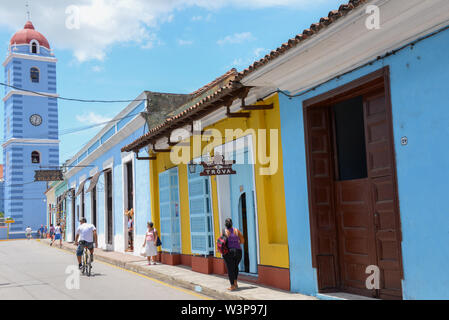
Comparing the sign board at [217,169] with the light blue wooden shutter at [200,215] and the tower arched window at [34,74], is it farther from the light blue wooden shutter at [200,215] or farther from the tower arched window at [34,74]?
the tower arched window at [34,74]

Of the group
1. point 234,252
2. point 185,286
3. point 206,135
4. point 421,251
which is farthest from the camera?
point 206,135

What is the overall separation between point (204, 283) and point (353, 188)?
154 inches

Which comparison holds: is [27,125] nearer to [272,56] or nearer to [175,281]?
[175,281]

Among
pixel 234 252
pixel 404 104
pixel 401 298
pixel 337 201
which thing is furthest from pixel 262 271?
pixel 404 104

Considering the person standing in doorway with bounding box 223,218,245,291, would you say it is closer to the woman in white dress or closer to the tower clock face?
the woman in white dress

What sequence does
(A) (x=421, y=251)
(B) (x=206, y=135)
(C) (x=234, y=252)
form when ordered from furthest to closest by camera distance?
(B) (x=206, y=135), (C) (x=234, y=252), (A) (x=421, y=251)

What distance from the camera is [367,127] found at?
6.99 metres

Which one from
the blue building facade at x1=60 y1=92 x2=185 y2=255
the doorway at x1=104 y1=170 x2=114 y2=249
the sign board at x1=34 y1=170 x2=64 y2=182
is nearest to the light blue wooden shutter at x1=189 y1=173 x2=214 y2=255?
the blue building facade at x1=60 y1=92 x2=185 y2=255

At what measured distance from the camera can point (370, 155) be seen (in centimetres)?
694

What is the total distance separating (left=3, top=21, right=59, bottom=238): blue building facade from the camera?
40.9 meters

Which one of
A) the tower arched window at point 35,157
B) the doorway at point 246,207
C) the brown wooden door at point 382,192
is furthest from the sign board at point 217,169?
the tower arched window at point 35,157

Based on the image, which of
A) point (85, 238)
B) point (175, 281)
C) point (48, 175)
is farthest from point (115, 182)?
point (48, 175)
